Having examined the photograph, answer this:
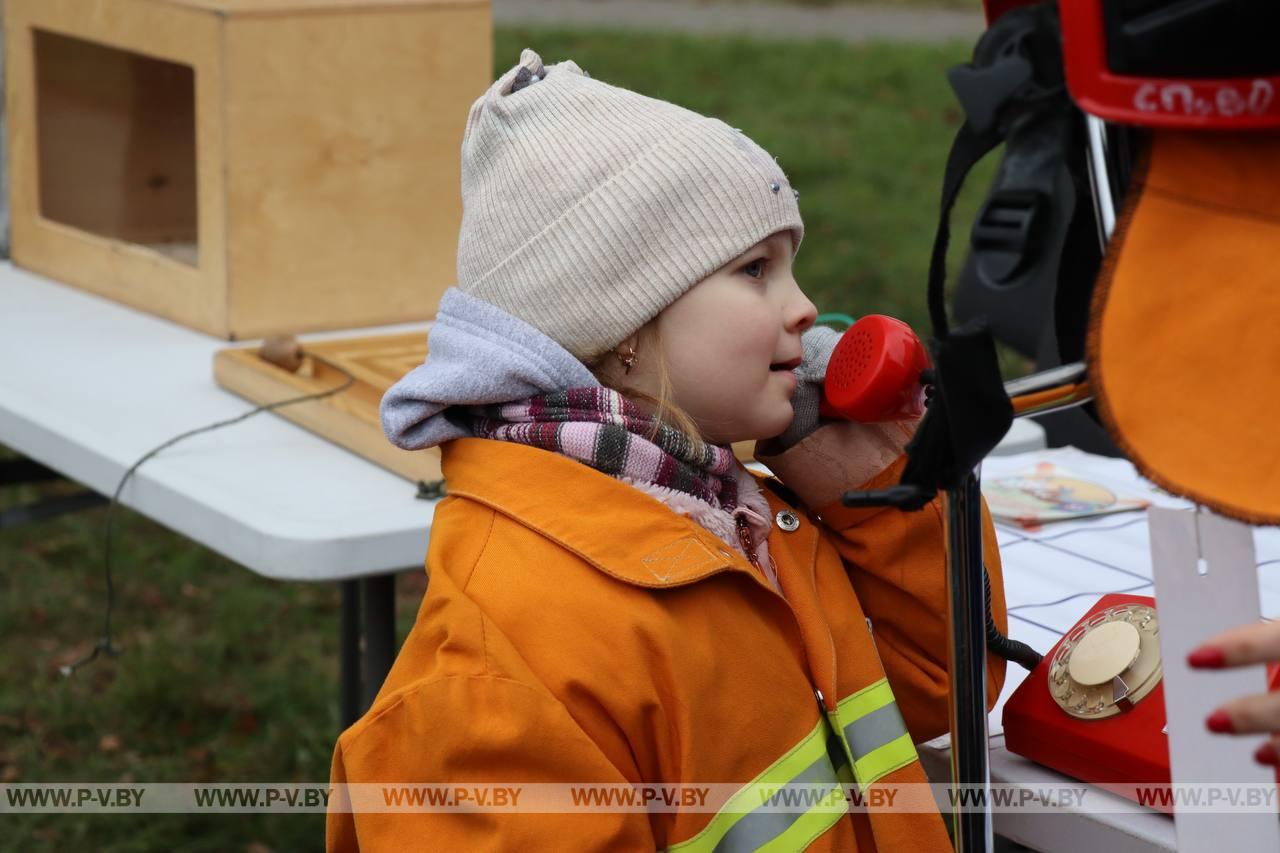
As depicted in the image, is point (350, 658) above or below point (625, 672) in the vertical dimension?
below

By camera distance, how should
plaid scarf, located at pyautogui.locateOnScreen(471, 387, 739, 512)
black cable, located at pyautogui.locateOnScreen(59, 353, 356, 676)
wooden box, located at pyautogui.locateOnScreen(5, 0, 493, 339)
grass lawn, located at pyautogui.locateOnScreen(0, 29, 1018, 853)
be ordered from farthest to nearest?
grass lawn, located at pyautogui.locateOnScreen(0, 29, 1018, 853) → wooden box, located at pyautogui.locateOnScreen(5, 0, 493, 339) → black cable, located at pyautogui.locateOnScreen(59, 353, 356, 676) → plaid scarf, located at pyautogui.locateOnScreen(471, 387, 739, 512)

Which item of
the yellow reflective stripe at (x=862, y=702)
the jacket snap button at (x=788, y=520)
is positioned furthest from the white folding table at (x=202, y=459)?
the yellow reflective stripe at (x=862, y=702)

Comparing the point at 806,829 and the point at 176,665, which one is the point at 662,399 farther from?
the point at 176,665

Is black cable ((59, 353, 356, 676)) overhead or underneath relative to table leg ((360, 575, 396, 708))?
overhead

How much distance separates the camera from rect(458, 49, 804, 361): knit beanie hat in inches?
49.2

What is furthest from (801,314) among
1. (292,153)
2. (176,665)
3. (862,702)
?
(176,665)

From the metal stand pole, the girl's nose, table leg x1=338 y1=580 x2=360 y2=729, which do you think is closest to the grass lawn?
table leg x1=338 y1=580 x2=360 y2=729

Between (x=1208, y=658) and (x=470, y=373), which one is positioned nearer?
(x=1208, y=658)

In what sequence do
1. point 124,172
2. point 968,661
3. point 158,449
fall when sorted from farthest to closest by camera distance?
1. point 124,172
2. point 158,449
3. point 968,661

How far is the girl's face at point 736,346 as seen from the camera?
49.5 inches

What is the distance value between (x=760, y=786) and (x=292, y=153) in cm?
147

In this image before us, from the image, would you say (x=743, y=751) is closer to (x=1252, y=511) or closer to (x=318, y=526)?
(x=1252, y=511)

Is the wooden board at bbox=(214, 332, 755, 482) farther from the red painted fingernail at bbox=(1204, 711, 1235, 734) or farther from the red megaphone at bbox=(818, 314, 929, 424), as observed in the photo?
the red painted fingernail at bbox=(1204, 711, 1235, 734)

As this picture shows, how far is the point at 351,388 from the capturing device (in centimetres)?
201
